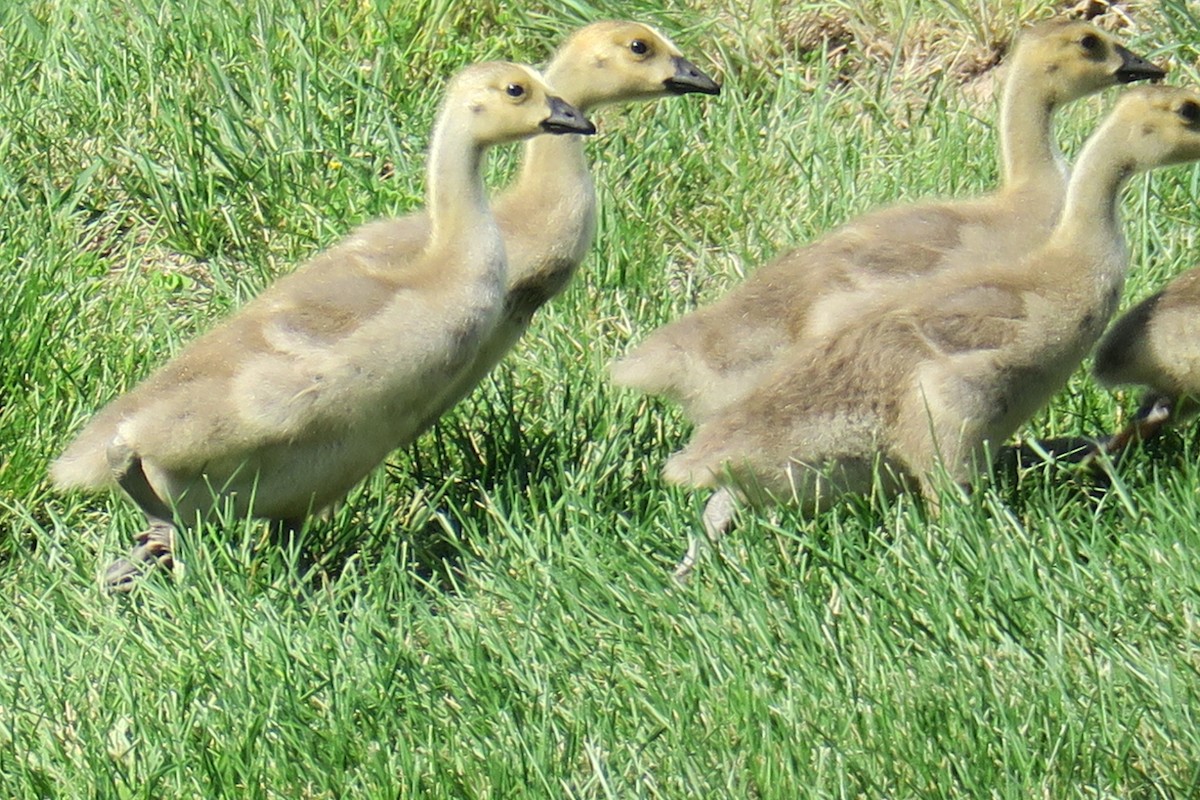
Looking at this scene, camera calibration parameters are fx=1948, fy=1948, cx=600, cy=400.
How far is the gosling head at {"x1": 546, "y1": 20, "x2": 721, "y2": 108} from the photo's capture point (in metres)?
6.04

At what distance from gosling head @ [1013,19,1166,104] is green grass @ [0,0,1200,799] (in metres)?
0.43

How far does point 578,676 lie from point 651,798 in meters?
0.47

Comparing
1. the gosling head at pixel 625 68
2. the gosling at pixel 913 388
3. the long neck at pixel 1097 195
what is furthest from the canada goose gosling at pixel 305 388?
the long neck at pixel 1097 195

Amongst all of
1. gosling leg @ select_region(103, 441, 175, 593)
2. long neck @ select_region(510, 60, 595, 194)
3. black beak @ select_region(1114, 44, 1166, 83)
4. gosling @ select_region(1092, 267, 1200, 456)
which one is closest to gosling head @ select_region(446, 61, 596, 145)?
long neck @ select_region(510, 60, 595, 194)

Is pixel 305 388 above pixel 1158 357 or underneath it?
above

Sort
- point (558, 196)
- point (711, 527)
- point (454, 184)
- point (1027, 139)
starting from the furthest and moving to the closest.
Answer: point (1027, 139) → point (558, 196) → point (454, 184) → point (711, 527)

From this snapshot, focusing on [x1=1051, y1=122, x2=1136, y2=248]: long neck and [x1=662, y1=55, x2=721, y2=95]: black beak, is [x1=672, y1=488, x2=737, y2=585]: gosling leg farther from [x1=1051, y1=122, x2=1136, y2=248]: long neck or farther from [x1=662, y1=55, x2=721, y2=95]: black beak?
[x1=662, y1=55, x2=721, y2=95]: black beak

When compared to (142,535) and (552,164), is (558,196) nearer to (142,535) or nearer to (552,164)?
(552,164)

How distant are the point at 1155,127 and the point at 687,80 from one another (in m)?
1.47

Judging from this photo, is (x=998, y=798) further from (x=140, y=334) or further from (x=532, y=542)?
(x=140, y=334)

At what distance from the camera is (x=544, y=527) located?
5027 millimetres

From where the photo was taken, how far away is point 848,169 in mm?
6715

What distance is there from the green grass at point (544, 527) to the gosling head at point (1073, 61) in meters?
0.43

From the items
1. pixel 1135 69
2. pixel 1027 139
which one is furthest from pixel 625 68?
pixel 1135 69
